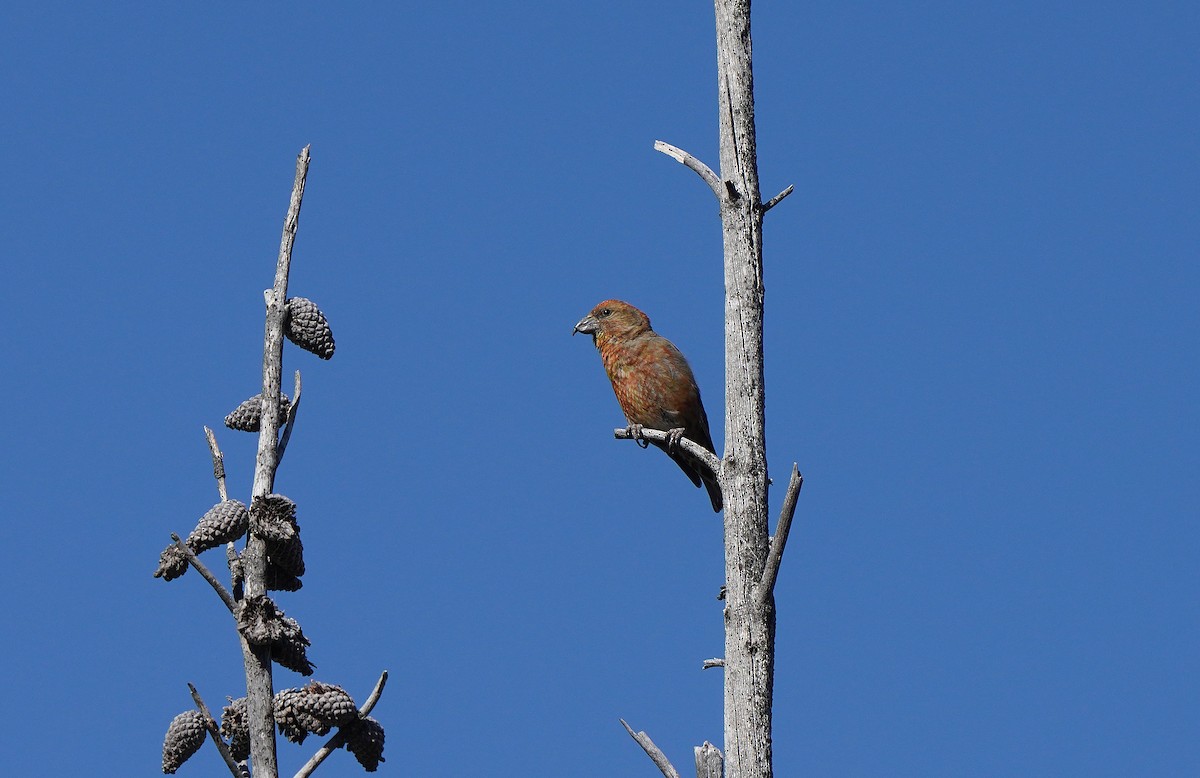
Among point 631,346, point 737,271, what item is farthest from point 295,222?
point 631,346

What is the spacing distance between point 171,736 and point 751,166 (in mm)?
3211

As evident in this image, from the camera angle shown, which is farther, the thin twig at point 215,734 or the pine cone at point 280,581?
the pine cone at point 280,581

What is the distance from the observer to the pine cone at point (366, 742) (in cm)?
482

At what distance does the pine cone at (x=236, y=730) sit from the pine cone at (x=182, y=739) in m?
0.09

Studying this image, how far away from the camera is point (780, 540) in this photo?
4910 millimetres

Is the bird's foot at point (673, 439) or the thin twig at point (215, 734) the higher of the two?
the bird's foot at point (673, 439)

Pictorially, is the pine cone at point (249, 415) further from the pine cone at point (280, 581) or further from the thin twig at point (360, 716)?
the thin twig at point (360, 716)

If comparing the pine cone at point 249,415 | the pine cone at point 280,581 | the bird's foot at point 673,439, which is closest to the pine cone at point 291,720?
the pine cone at point 280,581

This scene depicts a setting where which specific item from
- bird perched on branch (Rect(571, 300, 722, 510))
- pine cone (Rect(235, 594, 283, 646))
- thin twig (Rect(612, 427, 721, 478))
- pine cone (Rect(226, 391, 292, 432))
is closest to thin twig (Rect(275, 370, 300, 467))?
pine cone (Rect(226, 391, 292, 432))

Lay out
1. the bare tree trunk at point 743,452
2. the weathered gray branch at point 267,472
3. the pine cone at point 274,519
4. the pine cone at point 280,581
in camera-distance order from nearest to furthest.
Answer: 1. the weathered gray branch at point 267,472
2. the pine cone at point 274,519
3. the pine cone at point 280,581
4. the bare tree trunk at point 743,452

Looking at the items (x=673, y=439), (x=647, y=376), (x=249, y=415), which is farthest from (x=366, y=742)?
(x=647, y=376)

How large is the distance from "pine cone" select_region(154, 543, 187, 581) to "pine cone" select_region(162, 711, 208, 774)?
1.67 feet

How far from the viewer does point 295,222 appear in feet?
16.5

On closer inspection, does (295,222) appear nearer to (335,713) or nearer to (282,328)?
(282,328)
